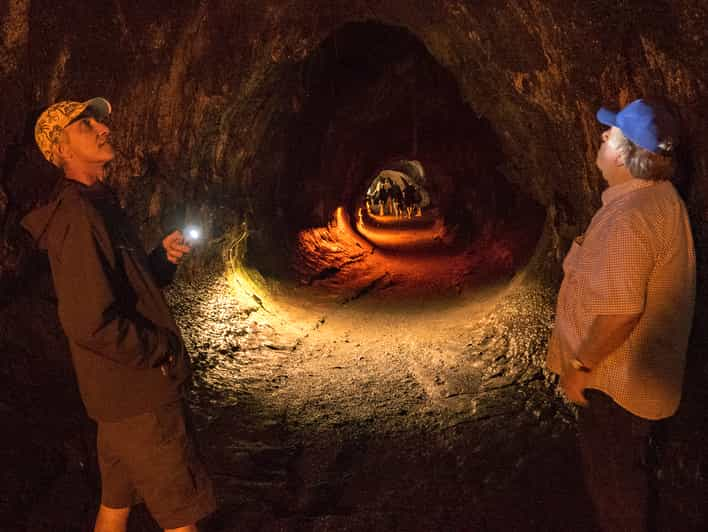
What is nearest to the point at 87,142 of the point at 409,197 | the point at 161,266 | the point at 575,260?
the point at 161,266

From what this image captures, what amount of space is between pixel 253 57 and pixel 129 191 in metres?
2.57

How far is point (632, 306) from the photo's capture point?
1.74 metres

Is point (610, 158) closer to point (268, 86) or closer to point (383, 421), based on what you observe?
point (383, 421)

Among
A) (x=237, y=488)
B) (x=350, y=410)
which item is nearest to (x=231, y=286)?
(x=350, y=410)

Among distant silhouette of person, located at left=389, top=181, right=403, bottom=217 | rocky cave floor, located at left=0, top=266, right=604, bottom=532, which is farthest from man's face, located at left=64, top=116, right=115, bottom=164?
distant silhouette of person, located at left=389, top=181, right=403, bottom=217

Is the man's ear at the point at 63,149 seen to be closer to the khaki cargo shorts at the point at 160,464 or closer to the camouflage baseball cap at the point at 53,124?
the camouflage baseball cap at the point at 53,124

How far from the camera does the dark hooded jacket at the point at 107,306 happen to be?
1798mm

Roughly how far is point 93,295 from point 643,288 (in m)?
1.91

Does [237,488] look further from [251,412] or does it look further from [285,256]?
[285,256]

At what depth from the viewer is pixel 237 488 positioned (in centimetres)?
325

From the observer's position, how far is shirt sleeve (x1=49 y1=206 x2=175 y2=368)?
1.78 metres

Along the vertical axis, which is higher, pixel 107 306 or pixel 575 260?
pixel 575 260

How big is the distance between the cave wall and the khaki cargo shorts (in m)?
2.20

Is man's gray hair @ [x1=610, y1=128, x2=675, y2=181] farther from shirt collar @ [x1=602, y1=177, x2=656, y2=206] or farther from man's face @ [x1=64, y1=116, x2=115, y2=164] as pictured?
man's face @ [x1=64, y1=116, x2=115, y2=164]
